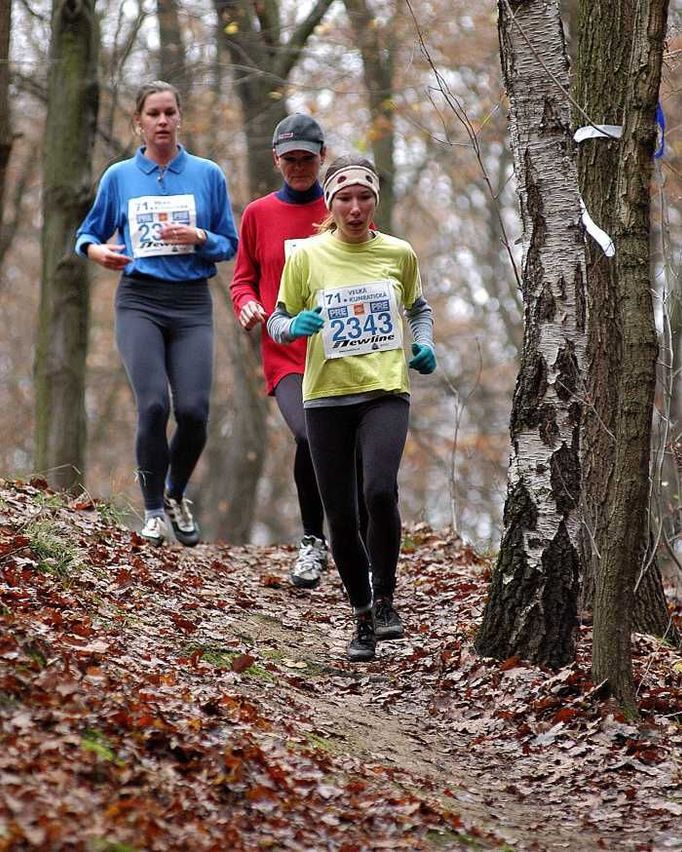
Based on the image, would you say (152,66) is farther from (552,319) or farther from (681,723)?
(681,723)

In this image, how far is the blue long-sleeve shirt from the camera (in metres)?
7.71

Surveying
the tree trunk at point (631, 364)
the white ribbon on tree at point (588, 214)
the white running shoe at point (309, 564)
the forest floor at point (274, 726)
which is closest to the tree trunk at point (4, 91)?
the forest floor at point (274, 726)

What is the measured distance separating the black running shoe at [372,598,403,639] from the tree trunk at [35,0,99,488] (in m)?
5.25

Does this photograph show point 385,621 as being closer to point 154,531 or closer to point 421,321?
point 421,321

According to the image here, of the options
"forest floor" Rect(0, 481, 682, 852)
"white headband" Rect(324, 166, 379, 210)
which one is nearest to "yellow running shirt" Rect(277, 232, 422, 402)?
"white headband" Rect(324, 166, 379, 210)

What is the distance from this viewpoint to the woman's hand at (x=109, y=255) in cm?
750

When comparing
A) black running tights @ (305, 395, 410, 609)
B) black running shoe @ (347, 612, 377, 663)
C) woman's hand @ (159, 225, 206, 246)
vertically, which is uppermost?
woman's hand @ (159, 225, 206, 246)

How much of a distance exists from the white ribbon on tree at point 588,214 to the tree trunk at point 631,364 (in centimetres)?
32

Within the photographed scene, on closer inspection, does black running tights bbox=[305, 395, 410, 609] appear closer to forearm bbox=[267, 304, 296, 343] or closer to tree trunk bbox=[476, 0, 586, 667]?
forearm bbox=[267, 304, 296, 343]

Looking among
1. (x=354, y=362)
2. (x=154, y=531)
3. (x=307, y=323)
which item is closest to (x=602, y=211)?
(x=354, y=362)

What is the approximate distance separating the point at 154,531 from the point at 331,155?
16.3m

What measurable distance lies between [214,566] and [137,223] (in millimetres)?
2402

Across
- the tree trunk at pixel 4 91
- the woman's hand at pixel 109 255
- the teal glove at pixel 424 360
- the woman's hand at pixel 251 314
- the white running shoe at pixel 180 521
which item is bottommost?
the white running shoe at pixel 180 521

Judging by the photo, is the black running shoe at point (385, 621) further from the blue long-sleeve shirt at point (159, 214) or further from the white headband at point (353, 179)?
the blue long-sleeve shirt at point (159, 214)
